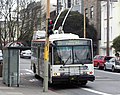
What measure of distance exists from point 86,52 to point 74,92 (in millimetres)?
2723

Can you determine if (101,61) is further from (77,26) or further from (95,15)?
(95,15)

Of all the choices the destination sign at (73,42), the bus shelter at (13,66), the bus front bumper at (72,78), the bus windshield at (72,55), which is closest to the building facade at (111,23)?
the destination sign at (73,42)

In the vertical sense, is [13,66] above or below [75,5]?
below

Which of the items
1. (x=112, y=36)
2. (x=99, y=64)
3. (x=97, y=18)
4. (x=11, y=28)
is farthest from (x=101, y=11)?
(x=11, y=28)

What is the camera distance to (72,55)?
19344mm

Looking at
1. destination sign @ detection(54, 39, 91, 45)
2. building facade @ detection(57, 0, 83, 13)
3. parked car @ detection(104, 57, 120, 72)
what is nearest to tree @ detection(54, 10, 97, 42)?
building facade @ detection(57, 0, 83, 13)

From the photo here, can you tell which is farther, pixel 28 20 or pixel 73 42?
pixel 28 20

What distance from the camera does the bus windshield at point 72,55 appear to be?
19141 mm

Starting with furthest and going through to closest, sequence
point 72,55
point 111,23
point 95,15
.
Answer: point 95,15
point 111,23
point 72,55

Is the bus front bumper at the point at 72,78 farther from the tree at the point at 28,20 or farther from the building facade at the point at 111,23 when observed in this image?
the building facade at the point at 111,23

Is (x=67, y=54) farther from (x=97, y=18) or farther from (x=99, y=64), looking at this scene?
(x=97, y=18)

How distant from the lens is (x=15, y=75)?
20.0 metres

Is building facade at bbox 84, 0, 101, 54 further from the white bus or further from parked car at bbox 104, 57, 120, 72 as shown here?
the white bus

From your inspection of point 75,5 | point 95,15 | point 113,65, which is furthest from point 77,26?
point 113,65
